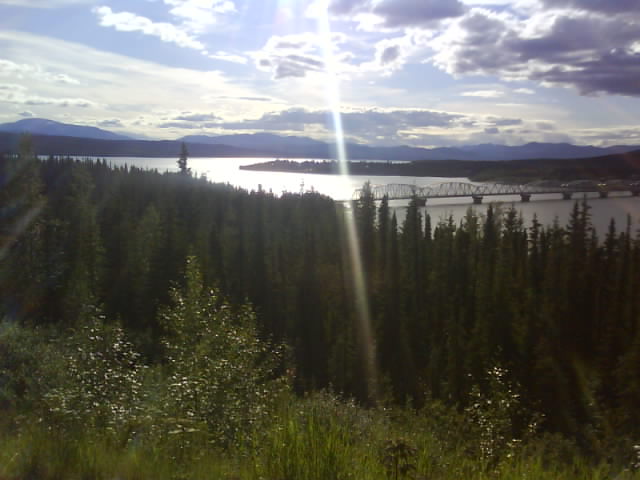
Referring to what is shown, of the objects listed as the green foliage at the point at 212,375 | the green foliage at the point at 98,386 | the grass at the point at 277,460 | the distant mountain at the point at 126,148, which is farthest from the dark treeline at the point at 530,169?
the distant mountain at the point at 126,148

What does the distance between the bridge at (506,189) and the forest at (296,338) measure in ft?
11.7

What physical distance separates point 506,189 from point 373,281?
16548 mm

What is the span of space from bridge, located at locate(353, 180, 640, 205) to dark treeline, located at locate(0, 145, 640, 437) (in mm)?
3602

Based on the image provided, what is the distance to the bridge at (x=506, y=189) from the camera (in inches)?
1675

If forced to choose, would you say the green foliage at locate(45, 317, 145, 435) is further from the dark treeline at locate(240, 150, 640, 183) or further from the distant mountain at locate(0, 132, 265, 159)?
the distant mountain at locate(0, 132, 265, 159)

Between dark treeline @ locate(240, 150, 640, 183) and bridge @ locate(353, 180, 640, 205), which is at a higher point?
dark treeline @ locate(240, 150, 640, 183)

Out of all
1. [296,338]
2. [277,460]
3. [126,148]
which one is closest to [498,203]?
[296,338]

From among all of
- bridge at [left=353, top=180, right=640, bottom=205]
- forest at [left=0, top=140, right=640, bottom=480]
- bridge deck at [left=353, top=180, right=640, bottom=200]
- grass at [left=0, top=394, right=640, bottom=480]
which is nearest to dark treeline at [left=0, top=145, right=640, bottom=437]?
forest at [left=0, top=140, right=640, bottom=480]

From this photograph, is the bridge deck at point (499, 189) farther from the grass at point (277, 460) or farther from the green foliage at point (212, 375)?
the grass at point (277, 460)

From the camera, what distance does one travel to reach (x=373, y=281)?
6191 centimetres

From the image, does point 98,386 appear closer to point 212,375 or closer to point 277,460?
point 212,375

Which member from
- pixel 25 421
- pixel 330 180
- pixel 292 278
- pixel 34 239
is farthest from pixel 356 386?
pixel 330 180

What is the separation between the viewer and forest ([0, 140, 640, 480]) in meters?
4.87

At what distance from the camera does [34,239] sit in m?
50.2
